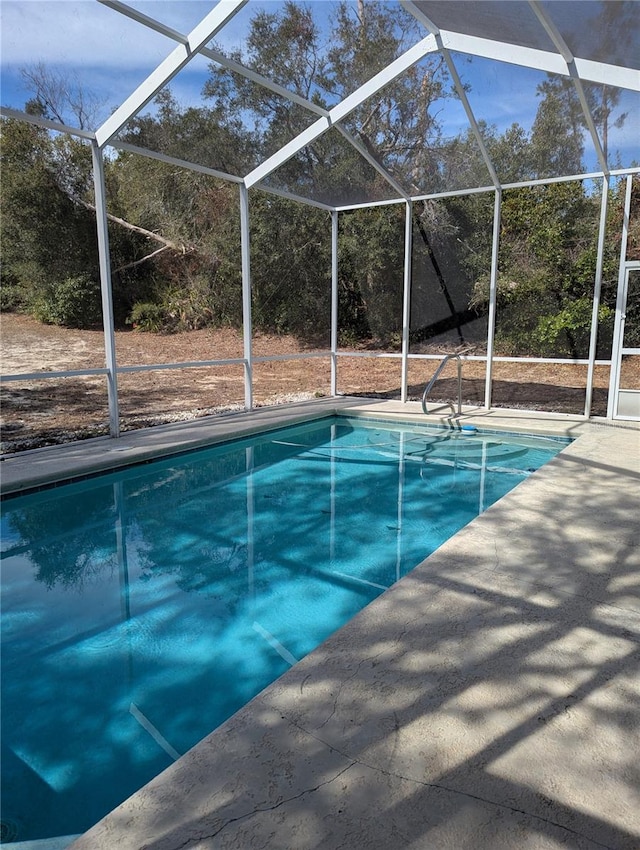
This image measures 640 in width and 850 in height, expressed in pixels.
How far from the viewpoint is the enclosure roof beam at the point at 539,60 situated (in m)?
4.66

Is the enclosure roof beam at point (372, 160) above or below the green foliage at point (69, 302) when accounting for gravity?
above

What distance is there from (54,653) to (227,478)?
114 inches

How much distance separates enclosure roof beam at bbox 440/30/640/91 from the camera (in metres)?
4.66

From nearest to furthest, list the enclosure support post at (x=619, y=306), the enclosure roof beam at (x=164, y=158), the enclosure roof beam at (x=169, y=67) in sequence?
the enclosure roof beam at (x=169, y=67)
the enclosure roof beam at (x=164, y=158)
the enclosure support post at (x=619, y=306)

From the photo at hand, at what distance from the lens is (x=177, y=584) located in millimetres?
3350

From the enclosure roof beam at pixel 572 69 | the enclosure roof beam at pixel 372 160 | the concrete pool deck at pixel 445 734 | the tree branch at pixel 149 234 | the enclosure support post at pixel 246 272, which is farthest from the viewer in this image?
the tree branch at pixel 149 234

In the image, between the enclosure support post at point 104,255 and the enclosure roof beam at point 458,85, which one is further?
the enclosure support post at point 104,255

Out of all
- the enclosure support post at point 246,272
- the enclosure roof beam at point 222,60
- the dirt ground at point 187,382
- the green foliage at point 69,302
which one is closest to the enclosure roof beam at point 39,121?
the enclosure roof beam at point 222,60

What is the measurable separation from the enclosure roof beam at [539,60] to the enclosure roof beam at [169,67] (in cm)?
211

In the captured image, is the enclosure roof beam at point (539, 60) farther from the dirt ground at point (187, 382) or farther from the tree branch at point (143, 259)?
the tree branch at point (143, 259)

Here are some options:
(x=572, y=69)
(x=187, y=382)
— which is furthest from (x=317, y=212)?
(x=572, y=69)

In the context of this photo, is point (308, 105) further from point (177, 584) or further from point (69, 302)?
point (69, 302)

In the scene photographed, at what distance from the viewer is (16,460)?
517cm

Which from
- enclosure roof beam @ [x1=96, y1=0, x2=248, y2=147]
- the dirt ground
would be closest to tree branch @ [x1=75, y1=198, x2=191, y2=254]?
the dirt ground
